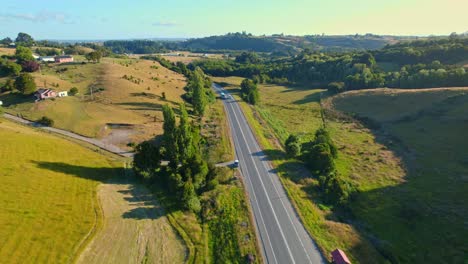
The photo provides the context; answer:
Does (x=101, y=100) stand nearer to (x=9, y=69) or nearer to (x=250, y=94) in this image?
(x=9, y=69)

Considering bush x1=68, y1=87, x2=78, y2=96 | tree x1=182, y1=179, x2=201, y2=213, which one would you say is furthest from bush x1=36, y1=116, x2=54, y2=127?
tree x1=182, y1=179, x2=201, y2=213

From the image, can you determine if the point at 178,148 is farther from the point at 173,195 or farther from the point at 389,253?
the point at 389,253

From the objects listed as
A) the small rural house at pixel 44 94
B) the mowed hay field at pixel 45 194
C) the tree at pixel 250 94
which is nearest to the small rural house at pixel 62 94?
the small rural house at pixel 44 94

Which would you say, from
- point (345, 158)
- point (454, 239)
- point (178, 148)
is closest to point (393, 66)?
point (345, 158)

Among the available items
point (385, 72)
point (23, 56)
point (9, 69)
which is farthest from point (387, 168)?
point (23, 56)

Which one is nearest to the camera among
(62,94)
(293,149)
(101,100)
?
(293,149)
